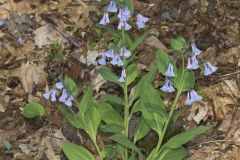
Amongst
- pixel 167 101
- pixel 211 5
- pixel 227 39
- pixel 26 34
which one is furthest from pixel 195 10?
pixel 26 34

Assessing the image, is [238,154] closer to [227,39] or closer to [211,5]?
[227,39]

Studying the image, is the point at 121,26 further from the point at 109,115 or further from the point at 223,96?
the point at 223,96

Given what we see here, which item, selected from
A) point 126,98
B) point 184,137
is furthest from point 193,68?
point 126,98

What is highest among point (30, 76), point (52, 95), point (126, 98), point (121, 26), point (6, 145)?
point (121, 26)

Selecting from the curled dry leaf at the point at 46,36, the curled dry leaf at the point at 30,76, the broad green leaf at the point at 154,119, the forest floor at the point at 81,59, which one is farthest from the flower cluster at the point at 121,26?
the curled dry leaf at the point at 46,36

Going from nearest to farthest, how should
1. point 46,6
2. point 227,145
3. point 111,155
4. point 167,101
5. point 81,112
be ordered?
point 81,112
point 111,155
point 227,145
point 167,101
point 46,6

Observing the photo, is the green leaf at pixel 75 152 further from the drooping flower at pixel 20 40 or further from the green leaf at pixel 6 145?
the drooping flower at pixel 20 40
